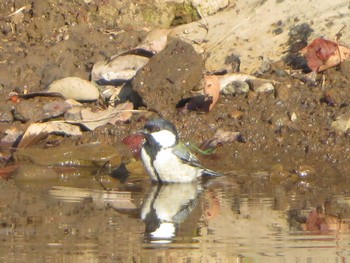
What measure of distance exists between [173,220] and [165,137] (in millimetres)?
2039

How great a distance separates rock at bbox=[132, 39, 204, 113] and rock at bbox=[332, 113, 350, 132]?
148 cm

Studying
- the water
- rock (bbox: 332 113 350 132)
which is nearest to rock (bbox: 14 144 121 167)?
the water

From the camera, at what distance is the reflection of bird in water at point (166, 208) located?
6734 millimetres

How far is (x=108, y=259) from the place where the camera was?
19.2 ft

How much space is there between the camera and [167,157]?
9.02 meters

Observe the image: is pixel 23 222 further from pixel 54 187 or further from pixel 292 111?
pixel 292 111

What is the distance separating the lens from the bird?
8.89m

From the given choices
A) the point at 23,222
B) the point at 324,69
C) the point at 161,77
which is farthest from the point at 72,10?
the point at 23,222

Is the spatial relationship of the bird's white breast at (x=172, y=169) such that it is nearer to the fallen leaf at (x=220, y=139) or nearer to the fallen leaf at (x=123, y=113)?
the fallen leaf at (x=220, y=139)

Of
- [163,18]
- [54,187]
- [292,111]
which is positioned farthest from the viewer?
[163,18]

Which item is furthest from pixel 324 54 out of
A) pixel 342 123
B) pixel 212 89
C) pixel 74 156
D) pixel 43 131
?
pixel 43 131

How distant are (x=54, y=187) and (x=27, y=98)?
2447mm

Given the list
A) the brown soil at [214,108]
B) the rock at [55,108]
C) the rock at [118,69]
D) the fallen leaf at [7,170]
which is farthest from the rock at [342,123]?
the fallen leaf at [7,170]

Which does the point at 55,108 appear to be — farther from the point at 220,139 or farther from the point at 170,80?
the point at 220,139
